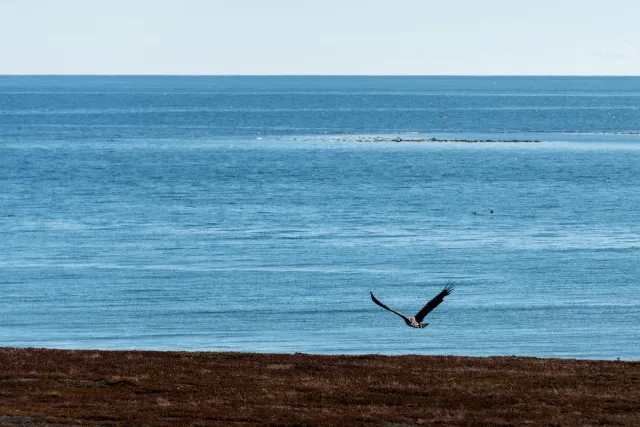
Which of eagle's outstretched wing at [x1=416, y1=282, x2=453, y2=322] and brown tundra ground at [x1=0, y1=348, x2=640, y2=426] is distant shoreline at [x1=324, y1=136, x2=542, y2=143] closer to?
brown tundra ground at [x1=0, y1=348, x2=640, y2=426]

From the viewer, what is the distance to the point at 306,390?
32.0m

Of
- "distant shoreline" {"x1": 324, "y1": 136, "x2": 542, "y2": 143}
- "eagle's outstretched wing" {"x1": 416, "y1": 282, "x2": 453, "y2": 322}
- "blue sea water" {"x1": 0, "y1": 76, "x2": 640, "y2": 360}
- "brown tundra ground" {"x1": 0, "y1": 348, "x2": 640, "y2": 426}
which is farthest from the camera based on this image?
"distant shoreline" {"x1": 324, "y1": 136, "x2": 542, "y2": 143}

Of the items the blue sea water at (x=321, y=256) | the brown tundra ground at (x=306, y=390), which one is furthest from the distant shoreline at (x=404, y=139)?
the brown tundra ground at (x=306, y=390)

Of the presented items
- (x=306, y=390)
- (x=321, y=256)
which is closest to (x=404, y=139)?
(x=321, y=256)

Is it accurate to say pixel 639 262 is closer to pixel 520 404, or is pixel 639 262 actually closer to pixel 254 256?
pixel 254 256

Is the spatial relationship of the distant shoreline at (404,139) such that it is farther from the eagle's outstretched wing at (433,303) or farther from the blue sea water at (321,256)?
the eagle's outstretched wing at (433,303)

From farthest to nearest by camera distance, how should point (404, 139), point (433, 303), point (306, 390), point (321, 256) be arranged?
point (404, 139) → point (321, 256) → point (306, 390) → point (433, 303)

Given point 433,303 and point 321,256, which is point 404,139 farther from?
point 433,303

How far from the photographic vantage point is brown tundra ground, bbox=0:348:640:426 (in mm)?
28000

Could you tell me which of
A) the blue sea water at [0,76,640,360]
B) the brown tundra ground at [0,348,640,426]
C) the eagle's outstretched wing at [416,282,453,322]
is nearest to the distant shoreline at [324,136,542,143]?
the blue sea water at [0,76,640,360]

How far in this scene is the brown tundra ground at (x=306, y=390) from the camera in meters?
28.0

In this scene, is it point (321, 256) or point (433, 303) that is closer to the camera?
point (433, 303)

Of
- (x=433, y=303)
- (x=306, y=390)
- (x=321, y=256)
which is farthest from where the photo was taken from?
(x=321, y=256)

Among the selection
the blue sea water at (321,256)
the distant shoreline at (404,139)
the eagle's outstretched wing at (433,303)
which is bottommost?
the distant shoreline at (404,139)
